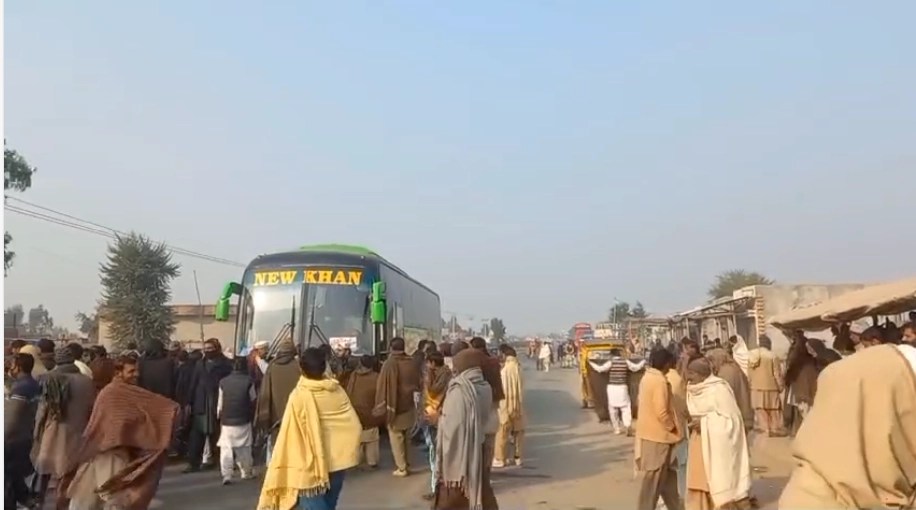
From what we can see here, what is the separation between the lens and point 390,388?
10945mm

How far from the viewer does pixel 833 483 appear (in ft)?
8.93

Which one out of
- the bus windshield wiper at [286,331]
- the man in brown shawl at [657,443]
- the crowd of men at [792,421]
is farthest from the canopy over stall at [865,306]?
the bus windshield wiper at [286,331]

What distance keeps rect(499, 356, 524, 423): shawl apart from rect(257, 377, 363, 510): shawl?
571 cm

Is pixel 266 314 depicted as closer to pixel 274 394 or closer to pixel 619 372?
pixel 274 394

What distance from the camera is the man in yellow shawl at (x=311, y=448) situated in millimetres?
5766

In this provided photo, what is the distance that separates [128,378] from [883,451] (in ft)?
16.6

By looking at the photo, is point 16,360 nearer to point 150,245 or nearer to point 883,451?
point 883,451

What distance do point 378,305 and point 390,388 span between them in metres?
2.34

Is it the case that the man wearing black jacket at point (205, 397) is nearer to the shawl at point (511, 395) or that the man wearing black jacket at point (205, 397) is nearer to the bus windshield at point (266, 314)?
the bus windshield at point (266, 314)

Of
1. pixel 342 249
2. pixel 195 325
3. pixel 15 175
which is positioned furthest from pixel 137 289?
pixel 342 249

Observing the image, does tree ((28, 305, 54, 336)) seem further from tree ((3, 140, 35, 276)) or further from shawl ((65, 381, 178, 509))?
shawl ((65, 381, 178, 509))

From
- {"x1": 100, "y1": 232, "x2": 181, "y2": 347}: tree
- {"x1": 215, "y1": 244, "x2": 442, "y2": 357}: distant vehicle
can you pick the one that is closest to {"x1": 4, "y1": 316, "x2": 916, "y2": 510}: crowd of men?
{"x1": 215, "y1": 244, "x2": 442, "y2": 357}: distant vehicle

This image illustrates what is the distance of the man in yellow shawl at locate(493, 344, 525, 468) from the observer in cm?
1155

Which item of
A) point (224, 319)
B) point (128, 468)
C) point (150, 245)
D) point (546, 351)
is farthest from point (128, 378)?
point (150, 245)
